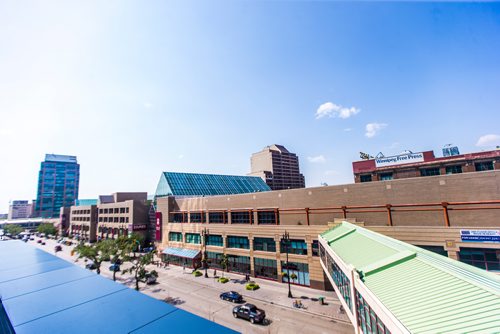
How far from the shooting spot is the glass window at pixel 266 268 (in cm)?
4053

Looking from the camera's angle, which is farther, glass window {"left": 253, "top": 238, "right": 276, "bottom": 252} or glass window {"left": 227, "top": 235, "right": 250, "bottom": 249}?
glass window {"left": 227, "top": 235, "right": 250, "bottom": 249}

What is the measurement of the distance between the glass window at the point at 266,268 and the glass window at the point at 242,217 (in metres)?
7.26

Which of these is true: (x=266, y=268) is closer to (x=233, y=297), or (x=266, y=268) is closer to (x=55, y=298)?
(x=233, y=297)

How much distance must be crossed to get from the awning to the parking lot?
15.2ft

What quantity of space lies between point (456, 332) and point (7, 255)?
33424mm

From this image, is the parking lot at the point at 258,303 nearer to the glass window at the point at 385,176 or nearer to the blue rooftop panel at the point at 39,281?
the blue rooftop panel at the point at 39,281

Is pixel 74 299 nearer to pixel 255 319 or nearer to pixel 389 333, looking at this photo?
pixel 389 333

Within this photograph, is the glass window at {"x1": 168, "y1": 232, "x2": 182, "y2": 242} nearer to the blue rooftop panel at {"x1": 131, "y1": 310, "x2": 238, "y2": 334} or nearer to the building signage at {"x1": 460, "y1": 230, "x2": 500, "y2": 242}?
the building signage at {"x1": 460, "y1": 230, "x2": 500, "y2": 242}

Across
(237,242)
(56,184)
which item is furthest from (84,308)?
(56,184)

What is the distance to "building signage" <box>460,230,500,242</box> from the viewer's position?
23794 millimetres

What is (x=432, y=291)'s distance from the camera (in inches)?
375

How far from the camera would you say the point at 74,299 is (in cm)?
1009

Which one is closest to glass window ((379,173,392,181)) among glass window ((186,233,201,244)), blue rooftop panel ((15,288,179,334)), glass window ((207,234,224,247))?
glass window ((207,234,224,247))

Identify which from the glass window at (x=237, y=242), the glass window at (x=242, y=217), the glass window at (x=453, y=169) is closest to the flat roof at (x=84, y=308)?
the glass window at (x=242, y=217)
